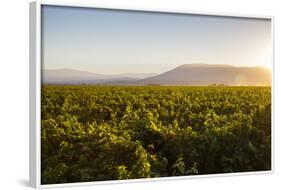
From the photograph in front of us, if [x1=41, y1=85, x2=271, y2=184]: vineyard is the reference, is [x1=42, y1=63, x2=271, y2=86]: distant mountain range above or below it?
above

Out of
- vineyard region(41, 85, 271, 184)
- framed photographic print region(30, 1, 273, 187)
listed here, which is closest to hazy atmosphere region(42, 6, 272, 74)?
framed photographic print region(30, 1, 273, 187)

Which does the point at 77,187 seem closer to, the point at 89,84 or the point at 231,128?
the point at 89,84

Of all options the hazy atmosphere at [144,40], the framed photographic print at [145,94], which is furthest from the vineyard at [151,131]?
the hazy atmosphere at [144,40]

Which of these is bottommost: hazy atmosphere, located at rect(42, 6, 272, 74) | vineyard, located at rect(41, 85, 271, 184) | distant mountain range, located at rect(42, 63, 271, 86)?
vineyard, located at rect(41, 85, 271, 184)

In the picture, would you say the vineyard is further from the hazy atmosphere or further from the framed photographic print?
the hazy atmosphere

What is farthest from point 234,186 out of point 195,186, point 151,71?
point 151,71

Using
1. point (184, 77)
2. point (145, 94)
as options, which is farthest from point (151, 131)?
point (184, 77)

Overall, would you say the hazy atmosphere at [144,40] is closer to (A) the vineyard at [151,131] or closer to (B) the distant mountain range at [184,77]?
(B) the distant mountain range at [184,77]
